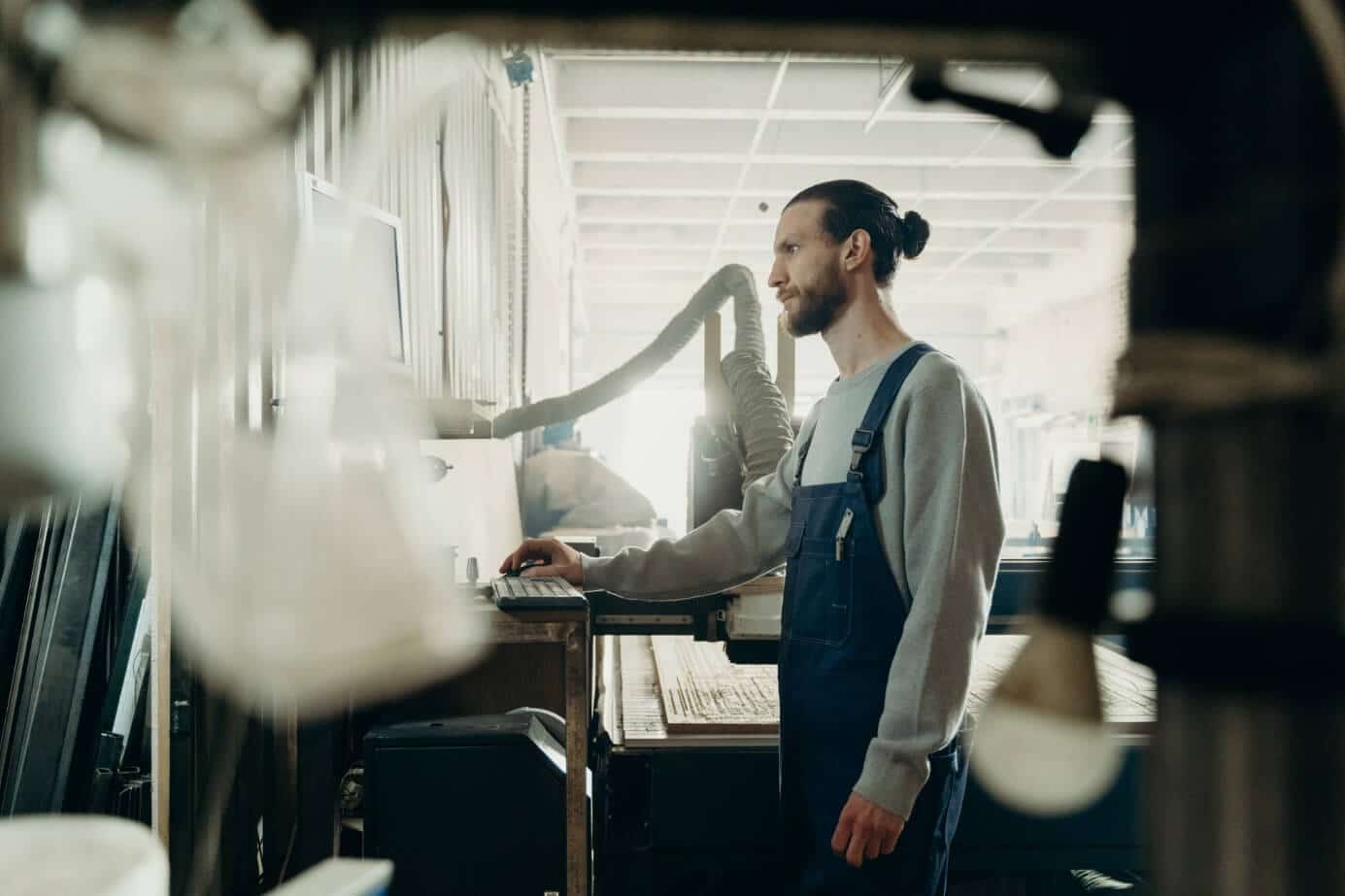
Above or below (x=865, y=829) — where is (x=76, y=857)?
above

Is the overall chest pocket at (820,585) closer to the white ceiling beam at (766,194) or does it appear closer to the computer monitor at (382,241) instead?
the computer monitor at (382,241)

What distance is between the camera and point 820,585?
1.54m

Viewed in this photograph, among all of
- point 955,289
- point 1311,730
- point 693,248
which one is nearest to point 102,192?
point 1311,730

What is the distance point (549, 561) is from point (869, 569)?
2.21ft

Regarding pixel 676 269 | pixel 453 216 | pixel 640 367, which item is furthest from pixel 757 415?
pixel 676 269

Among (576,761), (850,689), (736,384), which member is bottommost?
(576,761)

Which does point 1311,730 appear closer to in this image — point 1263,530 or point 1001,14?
point 1263,530

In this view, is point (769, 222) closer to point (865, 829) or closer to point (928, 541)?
point (928, 541)

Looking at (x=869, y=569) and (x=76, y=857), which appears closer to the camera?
(x=76, y=857)

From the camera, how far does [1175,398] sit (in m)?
0.33

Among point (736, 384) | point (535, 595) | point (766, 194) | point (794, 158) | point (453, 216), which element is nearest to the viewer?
point (535, 595)

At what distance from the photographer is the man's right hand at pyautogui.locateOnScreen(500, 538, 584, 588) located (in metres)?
1.82

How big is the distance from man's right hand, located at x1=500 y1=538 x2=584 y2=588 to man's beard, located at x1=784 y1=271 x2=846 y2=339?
0.63 m

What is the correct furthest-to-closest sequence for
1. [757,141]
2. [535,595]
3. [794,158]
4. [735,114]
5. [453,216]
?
[794,158] → [757,141] → [735,114] → [453,216] → [535,595]
